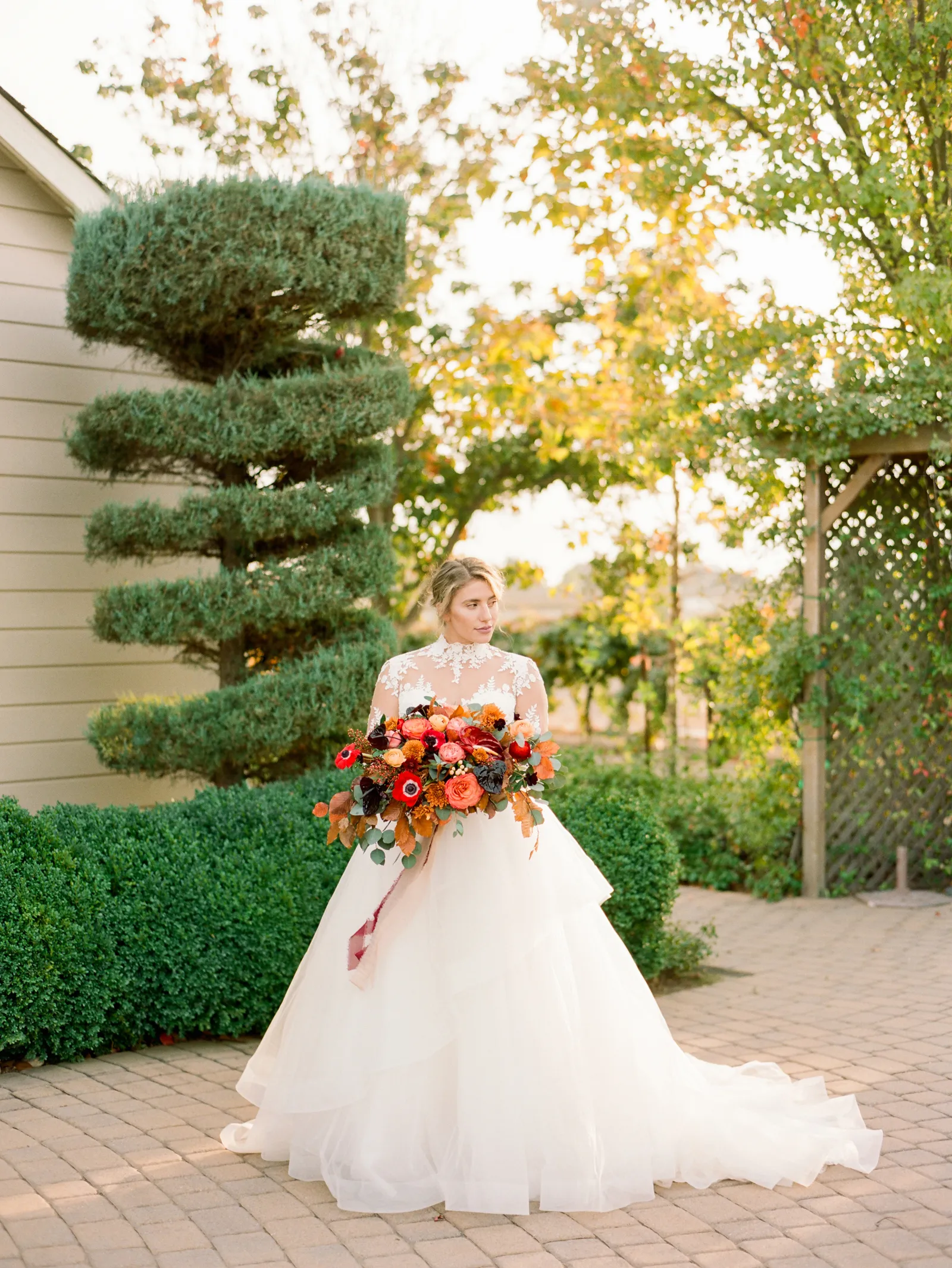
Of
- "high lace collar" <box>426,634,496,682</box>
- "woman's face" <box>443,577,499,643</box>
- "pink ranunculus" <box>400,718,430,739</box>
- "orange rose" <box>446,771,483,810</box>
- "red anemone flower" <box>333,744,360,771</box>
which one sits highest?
"woman's face" <box>443,577,499,643</box>

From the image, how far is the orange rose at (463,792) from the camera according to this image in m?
4.05

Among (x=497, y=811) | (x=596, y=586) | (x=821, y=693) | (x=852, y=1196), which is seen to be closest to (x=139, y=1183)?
(x=497, y=811)

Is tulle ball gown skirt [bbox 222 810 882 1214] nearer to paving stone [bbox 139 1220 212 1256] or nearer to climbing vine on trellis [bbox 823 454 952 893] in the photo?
paving stone [bbox 139 1220 212 1256]

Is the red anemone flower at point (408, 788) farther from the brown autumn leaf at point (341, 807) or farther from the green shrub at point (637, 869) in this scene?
the green shrub at point (637, 869)

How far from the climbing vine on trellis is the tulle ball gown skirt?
5.03m

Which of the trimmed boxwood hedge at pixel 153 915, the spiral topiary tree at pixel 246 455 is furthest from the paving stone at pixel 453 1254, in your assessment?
the spiral topiary tree at pixel 246 455

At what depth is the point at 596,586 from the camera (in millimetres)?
13531

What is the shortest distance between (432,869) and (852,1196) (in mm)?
1665

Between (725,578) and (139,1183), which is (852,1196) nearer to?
(139,1183)

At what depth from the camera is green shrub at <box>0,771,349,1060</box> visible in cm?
531

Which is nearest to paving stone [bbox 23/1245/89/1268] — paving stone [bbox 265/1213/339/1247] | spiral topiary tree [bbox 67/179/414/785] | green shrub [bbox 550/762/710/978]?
paving stone [bbox 265/1213/339/1247]

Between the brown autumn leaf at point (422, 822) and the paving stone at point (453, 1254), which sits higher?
the brown autumn leaf at point (422, 822)

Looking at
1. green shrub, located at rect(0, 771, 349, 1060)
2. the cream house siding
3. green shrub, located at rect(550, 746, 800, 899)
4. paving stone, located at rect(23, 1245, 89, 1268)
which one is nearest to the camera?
paving stone, located at rect(23, 1245, 89, 1268)

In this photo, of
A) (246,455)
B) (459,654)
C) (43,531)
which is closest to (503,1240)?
(459,654)
